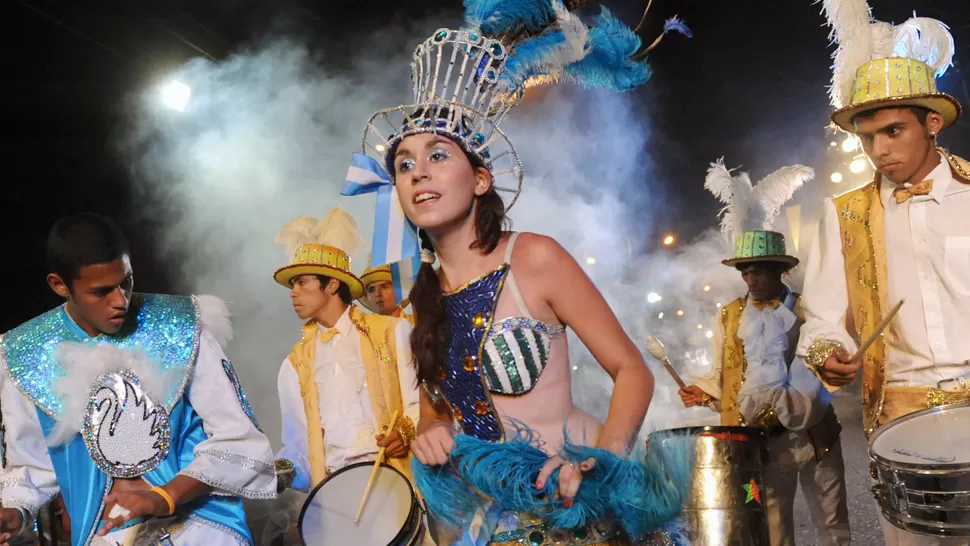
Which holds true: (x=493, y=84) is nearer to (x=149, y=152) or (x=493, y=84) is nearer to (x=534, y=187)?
(x=149, y=152)

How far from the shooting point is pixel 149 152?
8.28m

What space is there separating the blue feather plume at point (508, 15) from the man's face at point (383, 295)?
461 cm

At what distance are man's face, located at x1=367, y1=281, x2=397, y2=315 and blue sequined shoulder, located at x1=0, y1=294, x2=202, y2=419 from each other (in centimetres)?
379

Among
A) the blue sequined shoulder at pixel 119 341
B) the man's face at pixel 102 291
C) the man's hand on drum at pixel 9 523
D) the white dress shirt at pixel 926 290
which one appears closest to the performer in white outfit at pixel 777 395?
the white dress shirt at pixel 926 290

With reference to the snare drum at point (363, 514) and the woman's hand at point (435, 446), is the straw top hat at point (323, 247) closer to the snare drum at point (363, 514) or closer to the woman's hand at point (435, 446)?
the snare drum at point (363, 514)

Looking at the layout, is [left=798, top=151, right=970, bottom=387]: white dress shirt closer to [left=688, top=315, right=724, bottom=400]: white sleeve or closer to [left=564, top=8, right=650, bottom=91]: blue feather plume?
[left=564, top=8, right=650, bottom=91]: blue feather plume

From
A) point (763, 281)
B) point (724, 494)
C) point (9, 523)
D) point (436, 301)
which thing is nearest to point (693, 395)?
point (763, 281)

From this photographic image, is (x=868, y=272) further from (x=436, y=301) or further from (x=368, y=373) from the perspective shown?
(x=368, y=373)

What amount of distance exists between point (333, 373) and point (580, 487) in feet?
13.5

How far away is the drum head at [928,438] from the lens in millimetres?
2664

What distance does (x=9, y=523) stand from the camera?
3021mm

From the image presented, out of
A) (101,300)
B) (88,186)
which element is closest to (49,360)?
(101,300)

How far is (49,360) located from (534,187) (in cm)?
1051

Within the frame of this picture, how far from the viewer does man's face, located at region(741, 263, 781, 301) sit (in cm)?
599
